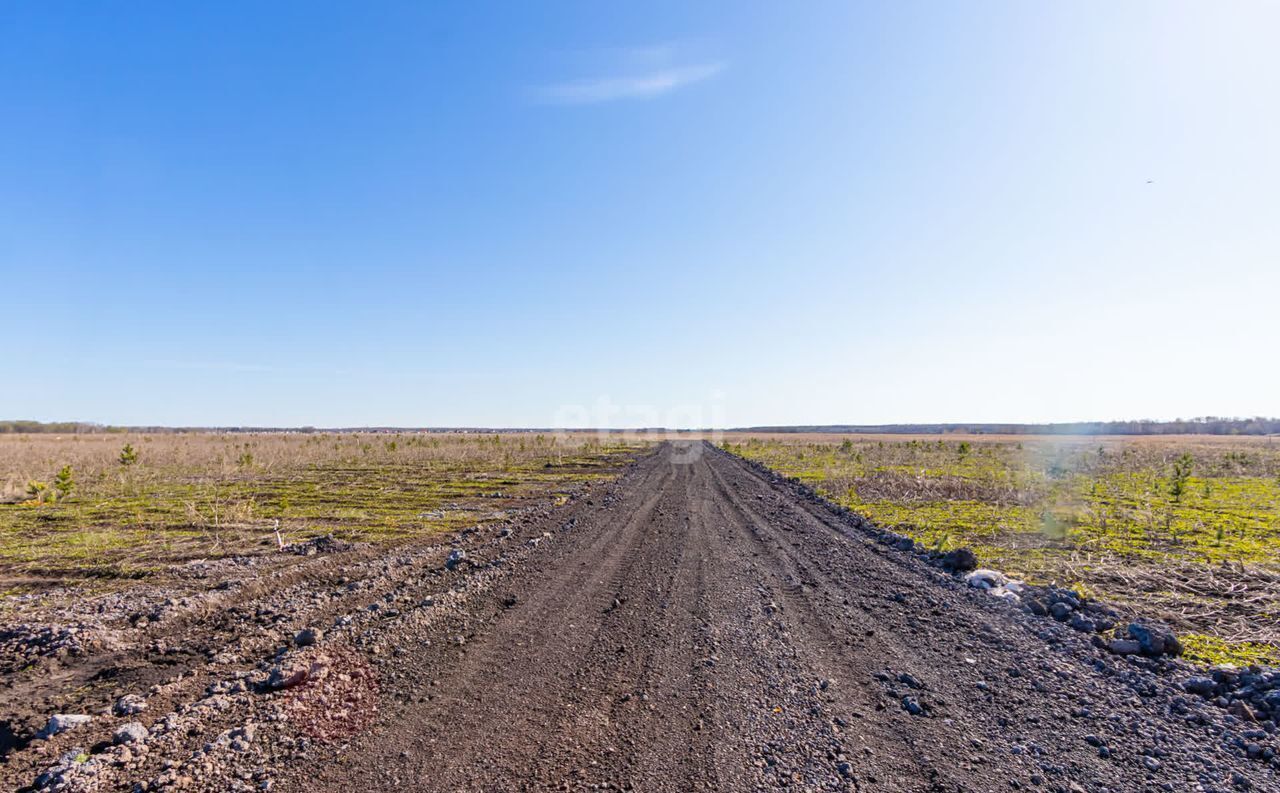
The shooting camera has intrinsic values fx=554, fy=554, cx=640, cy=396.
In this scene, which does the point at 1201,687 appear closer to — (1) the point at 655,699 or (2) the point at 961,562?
(2) the point at 961,562

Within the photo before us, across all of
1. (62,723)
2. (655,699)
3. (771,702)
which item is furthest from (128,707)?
(771,702)

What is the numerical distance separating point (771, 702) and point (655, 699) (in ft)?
3.08

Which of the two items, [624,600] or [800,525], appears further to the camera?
[800,525]

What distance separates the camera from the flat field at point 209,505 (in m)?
10.3

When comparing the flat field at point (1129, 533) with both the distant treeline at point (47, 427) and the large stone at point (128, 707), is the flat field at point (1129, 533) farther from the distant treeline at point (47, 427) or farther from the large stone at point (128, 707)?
the distant treeline at point (47, 427)

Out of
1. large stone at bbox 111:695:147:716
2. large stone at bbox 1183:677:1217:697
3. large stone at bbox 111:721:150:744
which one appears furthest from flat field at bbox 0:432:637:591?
large stone at bbox 1183:677:1217:697

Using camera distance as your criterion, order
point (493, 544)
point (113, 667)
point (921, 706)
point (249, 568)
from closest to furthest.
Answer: point (921, 706) < point (113, 667) < point (249, 568) < point (493, 544)

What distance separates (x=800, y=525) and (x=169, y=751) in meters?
11.8

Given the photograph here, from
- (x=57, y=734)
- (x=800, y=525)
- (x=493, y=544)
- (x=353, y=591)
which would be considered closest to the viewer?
(x=57, y=734)

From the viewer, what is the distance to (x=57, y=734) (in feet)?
13.5

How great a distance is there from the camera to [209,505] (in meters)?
16.4

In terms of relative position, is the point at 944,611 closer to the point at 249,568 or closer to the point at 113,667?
the point at 113,667

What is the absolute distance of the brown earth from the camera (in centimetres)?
355

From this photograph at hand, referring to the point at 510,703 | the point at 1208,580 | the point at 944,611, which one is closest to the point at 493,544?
the point at 510,703
